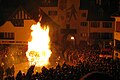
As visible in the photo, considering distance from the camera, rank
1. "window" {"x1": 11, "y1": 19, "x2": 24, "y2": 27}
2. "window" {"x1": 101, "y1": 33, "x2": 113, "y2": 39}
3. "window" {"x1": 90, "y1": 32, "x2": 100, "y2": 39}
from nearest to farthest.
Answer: "window" {"x1": 11, "y1": 19, "x2": 24, "y2": 27} < "window" {"x1": 101, "y1": 33, "x2": 113, "y2": 39} < "window" {"x1": 90, "y1": 32, "x2": 100, "y2": 39}

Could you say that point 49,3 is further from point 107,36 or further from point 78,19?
point 107,36

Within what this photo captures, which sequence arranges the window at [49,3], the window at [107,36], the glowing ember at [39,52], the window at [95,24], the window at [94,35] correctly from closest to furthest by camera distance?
the glowing ember at [39,52]
the window at [107,36]
the window at [94,35]
the window at [95,24]
the window at [49,3]

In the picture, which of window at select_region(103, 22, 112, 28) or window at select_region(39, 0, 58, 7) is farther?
window at select_region(39, 0, 58, 7)

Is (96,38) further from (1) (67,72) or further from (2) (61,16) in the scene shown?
(1) (67,72)

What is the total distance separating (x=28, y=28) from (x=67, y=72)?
27.1 meters

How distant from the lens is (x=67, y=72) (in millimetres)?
22594

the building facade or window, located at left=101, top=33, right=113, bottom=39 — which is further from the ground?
the building facade

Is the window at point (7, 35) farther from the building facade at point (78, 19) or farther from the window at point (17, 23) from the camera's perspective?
the building facade at point (78, 19)

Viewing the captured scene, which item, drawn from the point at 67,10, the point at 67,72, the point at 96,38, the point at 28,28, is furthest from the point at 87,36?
the point at 67,72

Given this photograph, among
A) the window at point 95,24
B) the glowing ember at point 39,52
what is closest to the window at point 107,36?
the window at point 95,24

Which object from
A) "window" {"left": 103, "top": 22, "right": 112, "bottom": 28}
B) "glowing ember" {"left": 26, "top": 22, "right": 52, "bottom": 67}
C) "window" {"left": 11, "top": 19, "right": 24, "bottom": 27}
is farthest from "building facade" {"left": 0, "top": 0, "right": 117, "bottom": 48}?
"glowing ember" {"left": 26, "top": 22, "right": 52, "bottom": 67}

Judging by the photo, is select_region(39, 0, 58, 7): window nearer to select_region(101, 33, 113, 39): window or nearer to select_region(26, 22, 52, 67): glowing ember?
select_region(101, 33, 113, 39): window

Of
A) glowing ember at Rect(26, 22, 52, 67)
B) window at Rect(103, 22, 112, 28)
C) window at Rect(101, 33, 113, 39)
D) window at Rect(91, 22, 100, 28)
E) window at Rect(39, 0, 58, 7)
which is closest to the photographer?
glowing ember at Rect(26, 22, 52, 67)

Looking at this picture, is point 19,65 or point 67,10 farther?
point 67,10
